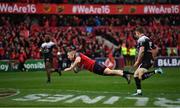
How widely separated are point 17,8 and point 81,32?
18.4 feet

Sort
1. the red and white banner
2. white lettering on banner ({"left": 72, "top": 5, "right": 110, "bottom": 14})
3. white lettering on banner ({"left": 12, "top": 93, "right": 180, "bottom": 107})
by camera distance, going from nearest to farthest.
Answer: white lettering on banner ({"left": 12, "top": 93, "right": 180, "bottom": 107}), the red and white banner, white lettering on banner ({"left": 72, "top": 5, "right": 110, "bottom": 14})

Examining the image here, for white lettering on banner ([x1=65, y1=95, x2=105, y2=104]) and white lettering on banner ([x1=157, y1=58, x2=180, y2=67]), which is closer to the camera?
white lettering on banner ([x1=65, y1=95, x2=105, y2=104])

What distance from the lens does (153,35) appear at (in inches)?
1651

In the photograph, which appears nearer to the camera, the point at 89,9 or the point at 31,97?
the point at 31,97

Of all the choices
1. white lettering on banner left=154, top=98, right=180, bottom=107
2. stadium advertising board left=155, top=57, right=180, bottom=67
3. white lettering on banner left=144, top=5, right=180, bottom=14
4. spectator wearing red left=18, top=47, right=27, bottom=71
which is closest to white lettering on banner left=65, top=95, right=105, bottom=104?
white lettering on banner left=154, top=98, right=180, bottom=107

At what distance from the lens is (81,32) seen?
40.9m

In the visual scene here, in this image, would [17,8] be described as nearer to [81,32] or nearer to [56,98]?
[81,32]

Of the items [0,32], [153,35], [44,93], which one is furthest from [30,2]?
[44,93]

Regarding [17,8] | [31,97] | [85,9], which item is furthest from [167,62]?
[31,97]

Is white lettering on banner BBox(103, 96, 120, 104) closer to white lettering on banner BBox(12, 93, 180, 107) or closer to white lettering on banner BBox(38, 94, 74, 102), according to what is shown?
white lettering on banner BBox(12, 93, 180, 107)

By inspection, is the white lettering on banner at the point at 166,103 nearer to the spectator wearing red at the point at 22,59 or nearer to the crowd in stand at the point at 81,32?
the crowd in stand at the point at 81,32

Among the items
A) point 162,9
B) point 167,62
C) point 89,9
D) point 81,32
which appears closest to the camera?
point 167,62

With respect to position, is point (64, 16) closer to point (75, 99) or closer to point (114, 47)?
point (114, 47)

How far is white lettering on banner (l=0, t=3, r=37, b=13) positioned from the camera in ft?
135
